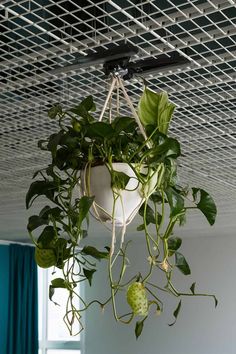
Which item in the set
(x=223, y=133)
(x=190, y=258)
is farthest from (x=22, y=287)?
(x=223, y=133)

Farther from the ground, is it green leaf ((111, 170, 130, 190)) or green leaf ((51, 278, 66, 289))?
green leaf ((111, 170, 130, 190))

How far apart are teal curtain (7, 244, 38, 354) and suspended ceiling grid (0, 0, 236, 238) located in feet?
9.88

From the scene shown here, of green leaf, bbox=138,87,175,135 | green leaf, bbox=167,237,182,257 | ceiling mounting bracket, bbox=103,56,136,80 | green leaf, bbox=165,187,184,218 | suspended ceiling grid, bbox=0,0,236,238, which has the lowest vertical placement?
green leaf, bbox=167,237,182,257

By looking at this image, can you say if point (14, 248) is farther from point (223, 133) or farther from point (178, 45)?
point (178, 45)

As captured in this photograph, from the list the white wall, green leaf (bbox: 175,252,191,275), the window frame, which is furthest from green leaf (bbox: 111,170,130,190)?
the window frame

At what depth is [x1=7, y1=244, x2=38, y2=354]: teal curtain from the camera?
482 cm

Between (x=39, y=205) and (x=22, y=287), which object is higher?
(x=39, y=205)

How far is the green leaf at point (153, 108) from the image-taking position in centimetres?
100

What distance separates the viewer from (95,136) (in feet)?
3.21

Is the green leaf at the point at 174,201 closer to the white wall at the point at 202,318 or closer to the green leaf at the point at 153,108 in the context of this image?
the green leaf at the point at 153,108

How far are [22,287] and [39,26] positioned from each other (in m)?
4.08

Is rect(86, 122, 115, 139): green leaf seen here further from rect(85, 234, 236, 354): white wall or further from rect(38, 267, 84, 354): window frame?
rect(38, 267, 84, 354): window frame

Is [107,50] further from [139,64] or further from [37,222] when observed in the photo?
[37,222]

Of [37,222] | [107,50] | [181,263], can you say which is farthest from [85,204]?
[107,50]
